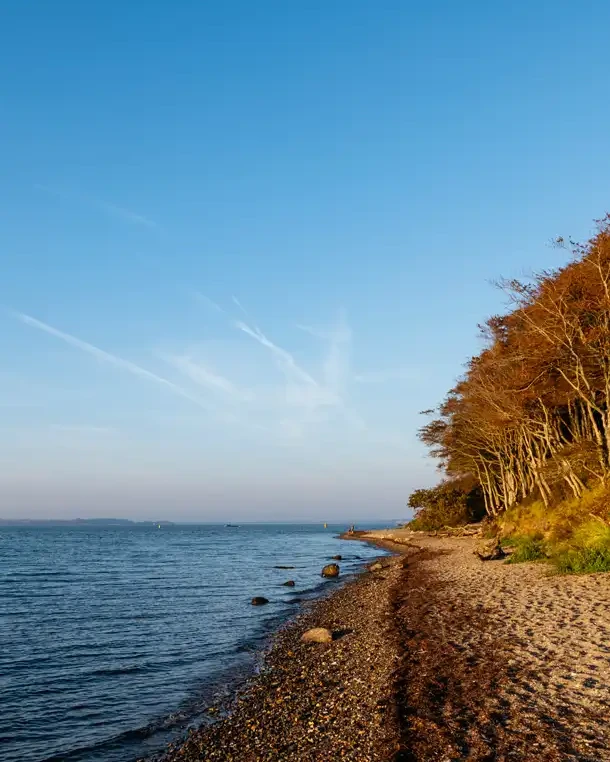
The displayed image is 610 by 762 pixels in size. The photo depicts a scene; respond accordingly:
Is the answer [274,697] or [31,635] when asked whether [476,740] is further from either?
[31,635]

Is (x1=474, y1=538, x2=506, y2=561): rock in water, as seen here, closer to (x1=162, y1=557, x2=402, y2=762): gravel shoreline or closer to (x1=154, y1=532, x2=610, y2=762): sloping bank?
(x1=154, y1=532, x2=610, y2=762): sloping bank

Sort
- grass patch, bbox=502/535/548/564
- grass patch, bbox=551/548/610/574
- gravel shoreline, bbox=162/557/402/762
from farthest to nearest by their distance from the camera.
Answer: grass patch, bbox=502/535/548/564 → grass patch, bbox=551/548/610/574 → gravel shoreline, bbox=162/557/402/762

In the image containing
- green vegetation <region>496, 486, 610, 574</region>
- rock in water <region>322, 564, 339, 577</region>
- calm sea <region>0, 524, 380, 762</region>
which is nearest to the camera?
calm sea <region>0, 524, 380, 762</region>

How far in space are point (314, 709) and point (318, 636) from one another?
7915mm

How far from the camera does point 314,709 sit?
11383mm

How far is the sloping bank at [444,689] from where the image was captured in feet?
29.0

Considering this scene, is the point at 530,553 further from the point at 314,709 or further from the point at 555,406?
the point at 314,709

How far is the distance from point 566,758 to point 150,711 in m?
10.3

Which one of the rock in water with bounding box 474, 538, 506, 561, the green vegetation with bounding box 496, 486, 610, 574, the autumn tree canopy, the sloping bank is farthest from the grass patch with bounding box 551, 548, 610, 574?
the rock in water with bounding box 474, 538, 506, 561

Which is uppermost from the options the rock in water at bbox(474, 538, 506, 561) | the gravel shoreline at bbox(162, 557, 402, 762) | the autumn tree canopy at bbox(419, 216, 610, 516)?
the autumn tree canopy at bbox(419, 216, 610, 516)

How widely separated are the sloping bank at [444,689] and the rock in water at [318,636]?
1.21ft

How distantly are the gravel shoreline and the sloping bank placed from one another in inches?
1.4

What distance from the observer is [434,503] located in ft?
235

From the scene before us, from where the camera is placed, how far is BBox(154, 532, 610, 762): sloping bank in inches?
348
